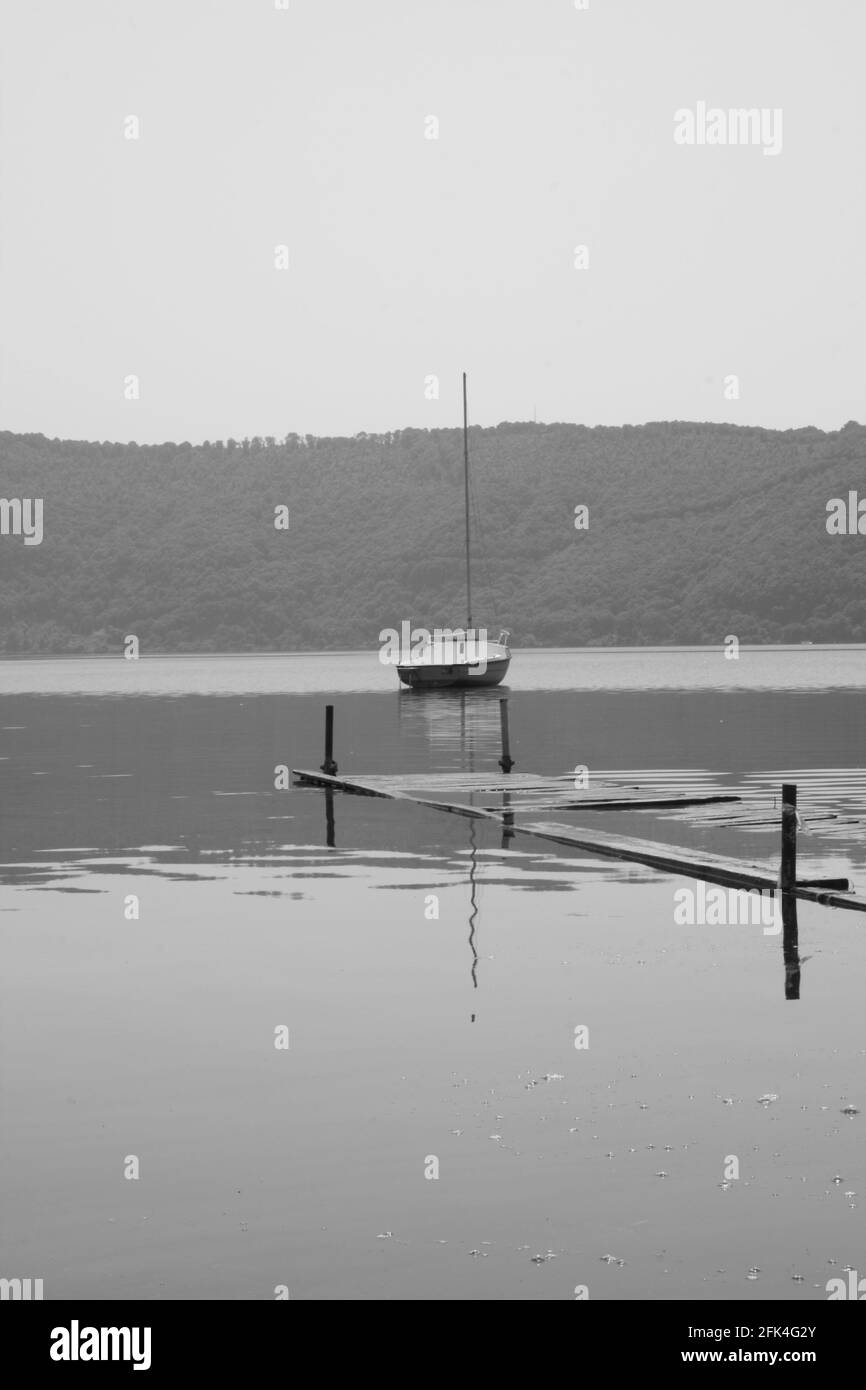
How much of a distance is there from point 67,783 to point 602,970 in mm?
29738

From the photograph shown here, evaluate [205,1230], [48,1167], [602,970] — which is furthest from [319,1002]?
[205,1230]

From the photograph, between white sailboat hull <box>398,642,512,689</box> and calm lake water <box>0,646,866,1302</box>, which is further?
white sailboat hull <box>398,642,512,689</box>

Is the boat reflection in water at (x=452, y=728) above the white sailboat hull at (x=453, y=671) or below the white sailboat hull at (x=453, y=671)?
below

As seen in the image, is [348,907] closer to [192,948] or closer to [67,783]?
[192,948]

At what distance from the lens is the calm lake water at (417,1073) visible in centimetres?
981

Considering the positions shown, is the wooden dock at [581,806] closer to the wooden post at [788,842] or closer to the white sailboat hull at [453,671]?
the wooden post at [788,842]

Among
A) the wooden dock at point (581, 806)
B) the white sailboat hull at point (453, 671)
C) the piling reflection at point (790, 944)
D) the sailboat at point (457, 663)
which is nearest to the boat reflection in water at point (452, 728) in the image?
the white sailboat hull at point (453, 671)

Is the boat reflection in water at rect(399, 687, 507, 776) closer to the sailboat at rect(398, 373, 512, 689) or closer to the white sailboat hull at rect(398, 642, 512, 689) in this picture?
the white sailboat hull at rect(398, 642, 512, 689)

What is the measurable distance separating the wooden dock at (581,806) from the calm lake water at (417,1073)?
1.86 feet

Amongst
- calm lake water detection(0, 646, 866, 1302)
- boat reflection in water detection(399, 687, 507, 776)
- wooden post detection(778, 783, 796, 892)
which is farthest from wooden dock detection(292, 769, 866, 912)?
boat reflection in water detection(399, 687, 507, 776)

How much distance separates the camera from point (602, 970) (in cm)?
1755

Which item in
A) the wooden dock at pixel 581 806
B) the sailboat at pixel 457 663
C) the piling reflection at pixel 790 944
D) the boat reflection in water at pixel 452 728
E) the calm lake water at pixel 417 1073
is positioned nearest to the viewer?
the calm lake water at pixel 417 1073

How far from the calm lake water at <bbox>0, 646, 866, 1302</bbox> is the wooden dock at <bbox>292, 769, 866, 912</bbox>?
1.86 ft

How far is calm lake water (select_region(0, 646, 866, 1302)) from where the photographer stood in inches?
386
